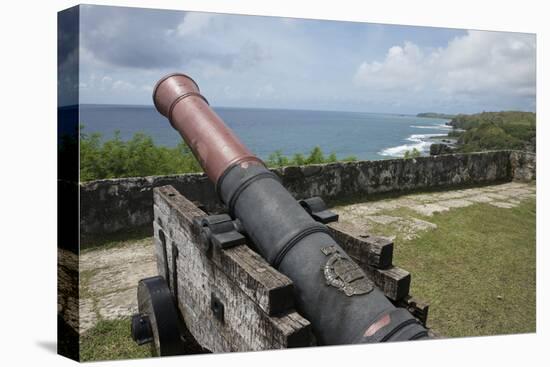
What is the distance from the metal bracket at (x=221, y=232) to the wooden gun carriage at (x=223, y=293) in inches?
1.6

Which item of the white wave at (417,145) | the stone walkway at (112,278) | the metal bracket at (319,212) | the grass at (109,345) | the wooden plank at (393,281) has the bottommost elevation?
the grass at (109,345)

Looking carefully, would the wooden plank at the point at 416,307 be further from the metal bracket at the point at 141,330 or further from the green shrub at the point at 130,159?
the green shrub at the point at 130,159

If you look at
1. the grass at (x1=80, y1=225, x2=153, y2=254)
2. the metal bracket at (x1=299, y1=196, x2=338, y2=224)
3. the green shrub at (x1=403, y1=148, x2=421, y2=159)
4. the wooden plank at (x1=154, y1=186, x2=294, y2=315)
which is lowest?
the grass at (x1=80, y1=225, x2=153, y2=254)

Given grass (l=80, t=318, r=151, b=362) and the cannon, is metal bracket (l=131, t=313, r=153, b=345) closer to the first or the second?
the cannon

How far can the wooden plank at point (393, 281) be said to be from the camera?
3385 millimetres

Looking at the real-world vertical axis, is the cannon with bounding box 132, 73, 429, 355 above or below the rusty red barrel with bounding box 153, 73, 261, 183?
below

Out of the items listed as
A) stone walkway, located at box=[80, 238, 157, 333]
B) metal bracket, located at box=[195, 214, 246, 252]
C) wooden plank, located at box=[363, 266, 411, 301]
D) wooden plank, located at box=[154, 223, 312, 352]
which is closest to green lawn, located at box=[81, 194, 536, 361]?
stone walkway, located at box=[80, 238, 157, 333]

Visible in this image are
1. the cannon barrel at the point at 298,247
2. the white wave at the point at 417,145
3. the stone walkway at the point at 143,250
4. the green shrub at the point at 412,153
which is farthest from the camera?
the green shrub at the point at 412,153

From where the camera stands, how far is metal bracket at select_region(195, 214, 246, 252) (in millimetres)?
3268

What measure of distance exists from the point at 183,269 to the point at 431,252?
4.28 meters

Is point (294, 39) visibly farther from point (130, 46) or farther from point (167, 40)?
point (130, 46)

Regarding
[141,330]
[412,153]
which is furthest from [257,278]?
[412,153]

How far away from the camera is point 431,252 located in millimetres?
6836

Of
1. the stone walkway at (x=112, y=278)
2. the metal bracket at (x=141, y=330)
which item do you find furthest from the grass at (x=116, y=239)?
the metal bracket at (x=141, y=330)
